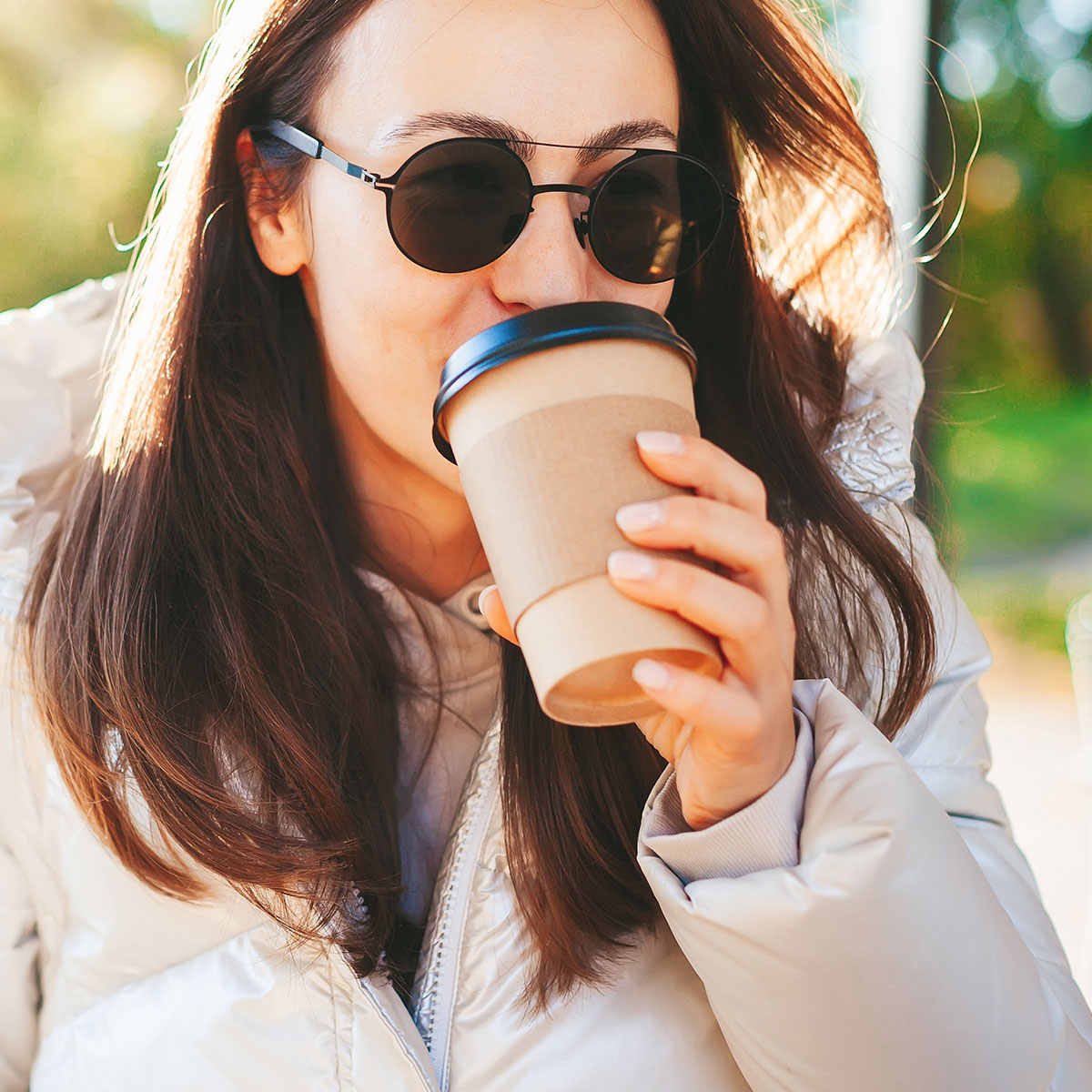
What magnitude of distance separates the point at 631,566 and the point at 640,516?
37 mm

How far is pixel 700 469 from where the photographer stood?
0.79m

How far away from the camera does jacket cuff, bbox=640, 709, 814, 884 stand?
3.08ft

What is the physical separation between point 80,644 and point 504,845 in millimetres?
523

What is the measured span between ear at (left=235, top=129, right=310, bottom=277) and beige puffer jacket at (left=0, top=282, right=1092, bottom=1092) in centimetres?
38

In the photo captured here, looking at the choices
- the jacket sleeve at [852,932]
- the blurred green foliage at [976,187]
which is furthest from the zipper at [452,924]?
the blurred green foliage at [976,187]

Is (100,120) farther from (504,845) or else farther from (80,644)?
(504,845)

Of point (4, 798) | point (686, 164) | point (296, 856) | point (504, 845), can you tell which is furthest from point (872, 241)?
point (4, 798)

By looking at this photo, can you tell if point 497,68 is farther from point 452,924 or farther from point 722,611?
point 452,924

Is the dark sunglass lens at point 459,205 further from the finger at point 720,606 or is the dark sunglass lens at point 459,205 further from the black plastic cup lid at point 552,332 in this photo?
the finger at point 720,606

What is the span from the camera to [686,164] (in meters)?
1.17

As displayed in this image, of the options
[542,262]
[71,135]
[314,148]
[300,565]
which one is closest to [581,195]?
[542,262]

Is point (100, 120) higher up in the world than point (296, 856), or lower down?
higher up

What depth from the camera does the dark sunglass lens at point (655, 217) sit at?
44.0 inches

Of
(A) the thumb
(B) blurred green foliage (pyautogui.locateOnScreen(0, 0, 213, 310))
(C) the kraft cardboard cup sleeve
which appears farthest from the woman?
(B) blurred green foliage (pyautogui.locateOnScreen(0, 0, 213, 310))
